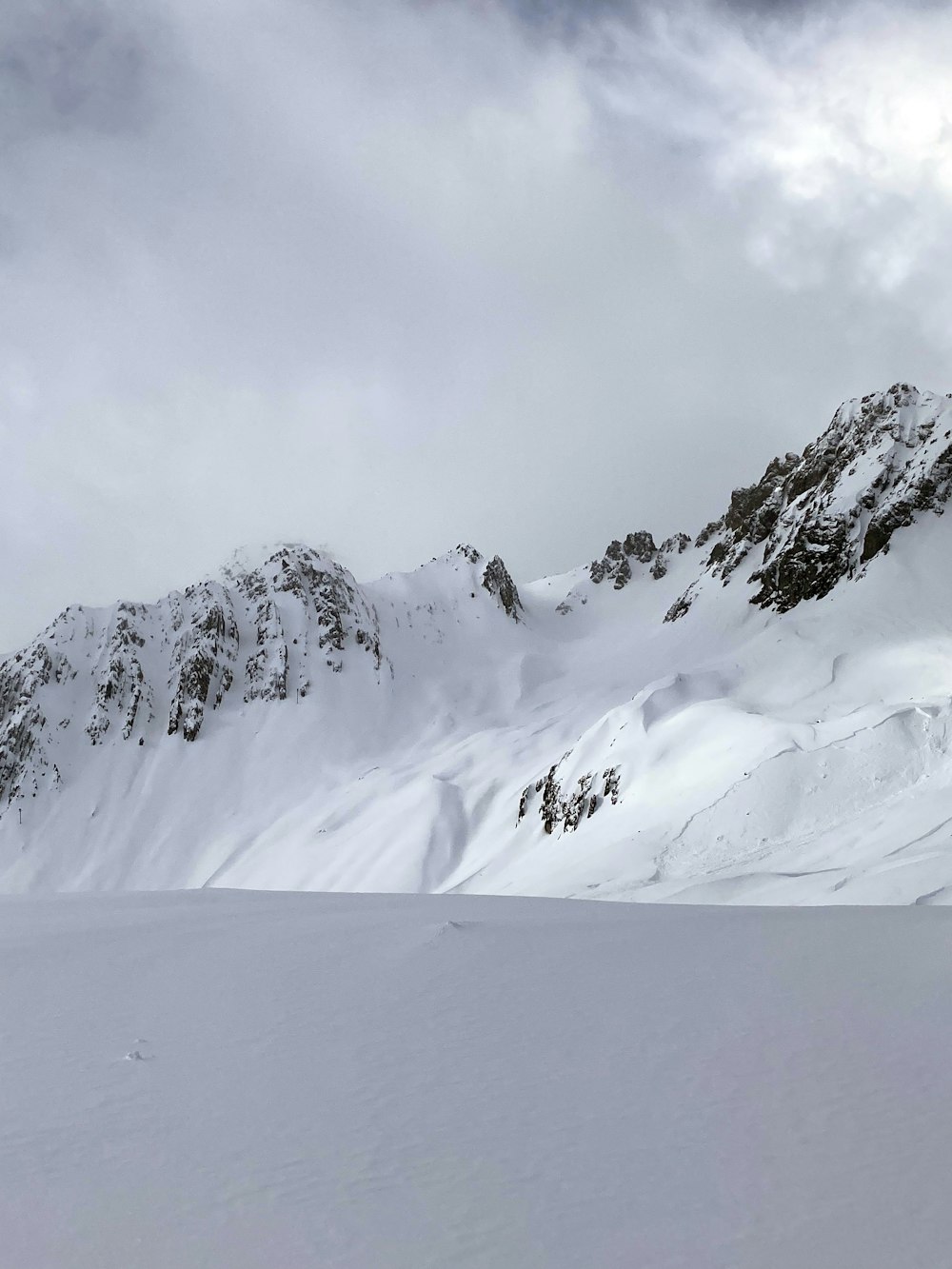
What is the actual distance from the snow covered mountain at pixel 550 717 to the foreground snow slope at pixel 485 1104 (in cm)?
833

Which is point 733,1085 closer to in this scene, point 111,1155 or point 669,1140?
point 669,1140

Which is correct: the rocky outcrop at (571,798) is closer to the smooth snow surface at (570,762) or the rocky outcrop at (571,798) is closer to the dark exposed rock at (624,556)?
the smooth snow surface at (570,762)

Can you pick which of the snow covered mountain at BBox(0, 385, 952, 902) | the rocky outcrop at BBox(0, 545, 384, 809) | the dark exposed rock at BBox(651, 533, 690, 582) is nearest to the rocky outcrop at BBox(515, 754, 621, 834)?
the snow covered mountain at BBox(0, 385, 952, 902)

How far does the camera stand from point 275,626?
325 feet

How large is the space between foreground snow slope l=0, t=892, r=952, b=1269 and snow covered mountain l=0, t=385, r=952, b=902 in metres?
8.33

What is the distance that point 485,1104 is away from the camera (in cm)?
417

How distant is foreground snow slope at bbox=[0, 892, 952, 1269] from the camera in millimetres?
3037

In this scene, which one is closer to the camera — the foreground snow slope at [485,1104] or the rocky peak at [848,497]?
the foreground snow slope at [485,1104]

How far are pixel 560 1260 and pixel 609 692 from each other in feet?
216

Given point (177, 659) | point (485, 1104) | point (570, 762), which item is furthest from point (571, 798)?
point (177, 659)

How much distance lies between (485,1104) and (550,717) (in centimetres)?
6529

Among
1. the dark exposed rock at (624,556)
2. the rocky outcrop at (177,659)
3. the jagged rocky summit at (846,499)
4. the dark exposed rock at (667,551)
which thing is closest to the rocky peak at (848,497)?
the jagged rocky summit at (846,499)

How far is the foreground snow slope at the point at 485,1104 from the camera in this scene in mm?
3037

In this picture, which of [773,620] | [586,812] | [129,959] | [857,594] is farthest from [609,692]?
[129,959]
